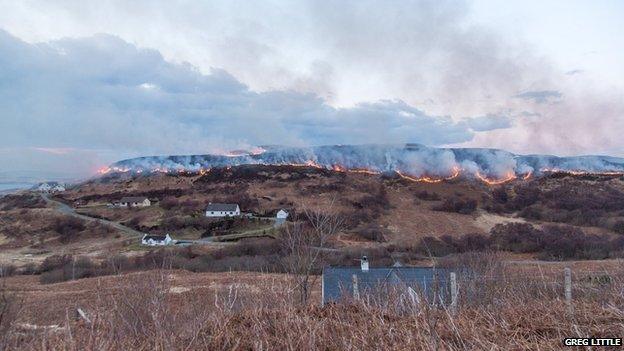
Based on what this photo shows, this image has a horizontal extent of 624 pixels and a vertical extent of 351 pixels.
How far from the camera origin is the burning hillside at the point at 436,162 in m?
86.1

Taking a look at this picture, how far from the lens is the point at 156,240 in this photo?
46.3 meters

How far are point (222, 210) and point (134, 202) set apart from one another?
58.5ft

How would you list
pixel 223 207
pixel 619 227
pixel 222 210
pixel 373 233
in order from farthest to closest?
pixel 223 207 → pixel 222 210 → pixel 373 233 → pixel 619 227

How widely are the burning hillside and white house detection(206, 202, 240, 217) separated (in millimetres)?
32880

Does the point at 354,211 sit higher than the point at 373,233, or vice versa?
the point at 354,211

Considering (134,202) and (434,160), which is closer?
(134,202)

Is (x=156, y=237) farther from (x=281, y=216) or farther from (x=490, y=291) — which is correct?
(x=490, y=291)

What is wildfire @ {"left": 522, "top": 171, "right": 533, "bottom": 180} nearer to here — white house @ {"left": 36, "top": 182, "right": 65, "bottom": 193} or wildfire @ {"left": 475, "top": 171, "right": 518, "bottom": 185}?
wildfire @ {"left": 475, "top": 171, "right": 518, "bottom": 185}

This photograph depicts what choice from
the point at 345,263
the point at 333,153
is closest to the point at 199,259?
the point at 345,263

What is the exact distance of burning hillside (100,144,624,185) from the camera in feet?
283

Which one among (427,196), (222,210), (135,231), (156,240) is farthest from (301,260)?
(427,196)

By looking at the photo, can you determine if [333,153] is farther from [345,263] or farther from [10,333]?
[10,333]

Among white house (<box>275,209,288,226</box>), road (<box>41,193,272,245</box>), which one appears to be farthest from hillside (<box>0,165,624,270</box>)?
white house (<box>275,209,288,226</box>)

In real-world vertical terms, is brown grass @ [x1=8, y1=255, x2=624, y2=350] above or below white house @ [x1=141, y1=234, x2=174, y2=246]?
above
